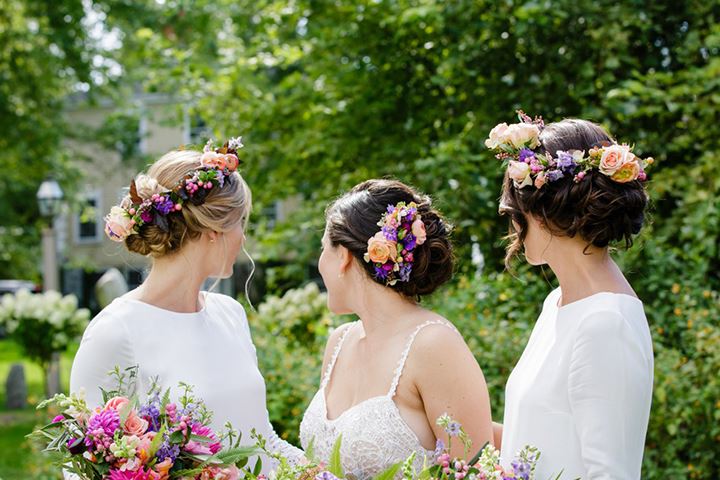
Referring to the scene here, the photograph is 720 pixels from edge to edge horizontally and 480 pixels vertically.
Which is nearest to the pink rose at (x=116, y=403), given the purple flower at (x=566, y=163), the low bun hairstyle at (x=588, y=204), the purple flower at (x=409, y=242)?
the purple flower at (x=409, y=242)

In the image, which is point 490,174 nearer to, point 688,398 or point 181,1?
point 688,398

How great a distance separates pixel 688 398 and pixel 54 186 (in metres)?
9.10

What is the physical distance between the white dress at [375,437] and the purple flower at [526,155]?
0.71m

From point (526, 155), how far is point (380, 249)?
25.2 inches

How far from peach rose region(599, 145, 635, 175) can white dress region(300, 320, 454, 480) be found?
840 mm

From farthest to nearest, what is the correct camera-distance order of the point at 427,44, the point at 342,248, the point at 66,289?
the point at 66,289, the point at 427,44, the point at 342,248

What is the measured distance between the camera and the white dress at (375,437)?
8.73 ft

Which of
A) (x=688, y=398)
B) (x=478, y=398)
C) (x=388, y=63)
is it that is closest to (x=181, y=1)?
(x=388, y=63)

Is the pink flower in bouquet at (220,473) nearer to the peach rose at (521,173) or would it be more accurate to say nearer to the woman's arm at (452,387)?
the woman's arm at (452,387)

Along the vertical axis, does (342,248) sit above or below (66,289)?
above

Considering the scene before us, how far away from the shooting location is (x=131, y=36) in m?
14.1

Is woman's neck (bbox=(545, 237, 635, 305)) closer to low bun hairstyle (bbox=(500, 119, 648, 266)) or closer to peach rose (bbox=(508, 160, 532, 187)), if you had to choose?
low bun hairstyle (bbox=(500, 119, 648, 266))

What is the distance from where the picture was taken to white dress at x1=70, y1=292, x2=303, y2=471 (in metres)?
2.77

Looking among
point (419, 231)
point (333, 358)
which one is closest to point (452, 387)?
point (419, 231)
